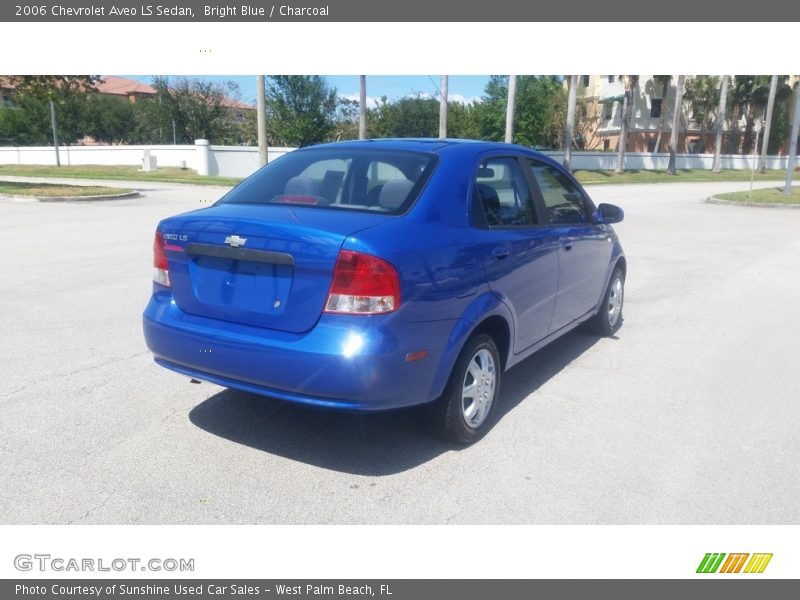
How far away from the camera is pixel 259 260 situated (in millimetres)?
3584

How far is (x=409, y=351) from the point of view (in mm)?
3555

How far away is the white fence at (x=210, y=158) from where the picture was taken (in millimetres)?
38031

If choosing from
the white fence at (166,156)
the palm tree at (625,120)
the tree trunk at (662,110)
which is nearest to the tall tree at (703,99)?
the tree trunk at (662,110)

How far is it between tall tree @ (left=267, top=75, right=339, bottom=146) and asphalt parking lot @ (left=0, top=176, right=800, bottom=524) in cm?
5206

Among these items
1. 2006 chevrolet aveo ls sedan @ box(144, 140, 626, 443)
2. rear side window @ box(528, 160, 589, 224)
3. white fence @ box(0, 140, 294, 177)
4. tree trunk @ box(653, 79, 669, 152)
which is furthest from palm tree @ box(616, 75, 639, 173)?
2006 chevrolet aveo ls sedan @ box(144, 140, 626, 443)

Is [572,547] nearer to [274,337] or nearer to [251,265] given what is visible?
[274,337]

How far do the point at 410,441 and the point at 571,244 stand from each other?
2.11 metres

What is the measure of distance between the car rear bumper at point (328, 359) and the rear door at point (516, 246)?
27.3 inches

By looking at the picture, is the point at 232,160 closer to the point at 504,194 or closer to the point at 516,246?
the point at 504,194

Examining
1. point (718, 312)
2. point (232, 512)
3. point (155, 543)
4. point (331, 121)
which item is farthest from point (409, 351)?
point (331, 121)

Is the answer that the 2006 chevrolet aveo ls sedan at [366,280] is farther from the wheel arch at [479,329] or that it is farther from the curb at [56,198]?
the curb at [56,198]

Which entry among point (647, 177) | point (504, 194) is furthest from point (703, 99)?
point (504, 194)

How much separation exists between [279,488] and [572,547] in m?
1.48

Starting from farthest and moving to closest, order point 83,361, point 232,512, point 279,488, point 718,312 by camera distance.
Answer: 1. point 718,312
2. point 83,361
3. point 279,488
4. point 232,512
